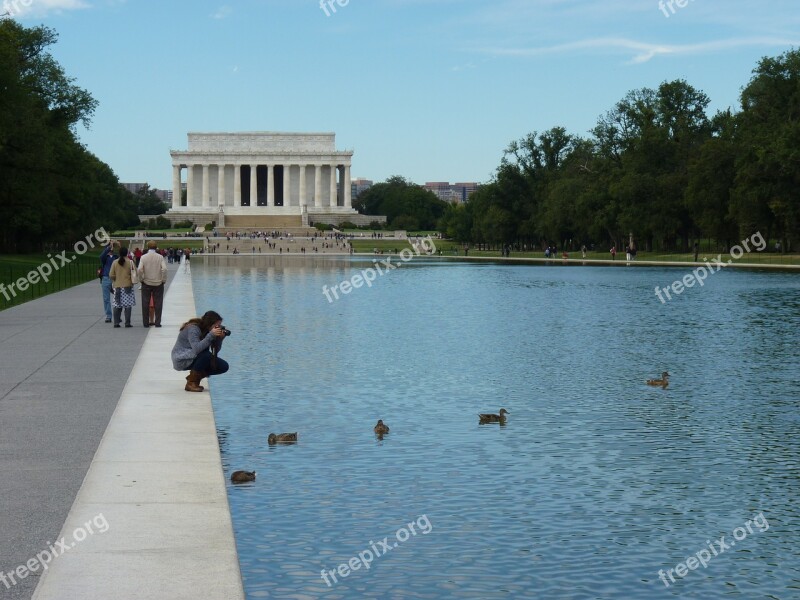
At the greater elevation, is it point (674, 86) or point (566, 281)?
point (674, 86)

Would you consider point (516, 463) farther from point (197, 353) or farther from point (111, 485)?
point (197, 353)

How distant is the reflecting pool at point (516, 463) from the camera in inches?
349

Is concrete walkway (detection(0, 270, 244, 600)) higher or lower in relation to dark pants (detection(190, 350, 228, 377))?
lower

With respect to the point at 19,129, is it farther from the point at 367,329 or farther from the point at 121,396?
the point at 121,396

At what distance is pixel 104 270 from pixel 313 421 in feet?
53.2

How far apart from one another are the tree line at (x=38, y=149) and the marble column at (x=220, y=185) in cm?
9383

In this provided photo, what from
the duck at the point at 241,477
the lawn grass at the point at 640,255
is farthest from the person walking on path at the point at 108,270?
the lawn grass at the point at 640,255

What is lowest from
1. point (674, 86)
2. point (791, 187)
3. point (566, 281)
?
point (566, 281)

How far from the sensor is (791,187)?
77.4 m

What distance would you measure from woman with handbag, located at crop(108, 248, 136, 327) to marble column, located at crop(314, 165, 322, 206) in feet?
553

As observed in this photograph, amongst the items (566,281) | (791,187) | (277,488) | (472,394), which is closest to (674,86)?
Answer: (791,187)

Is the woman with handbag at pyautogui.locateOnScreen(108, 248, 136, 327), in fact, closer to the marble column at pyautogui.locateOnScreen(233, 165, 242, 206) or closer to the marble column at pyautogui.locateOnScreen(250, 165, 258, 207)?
the marble column at pyautogui.locateOnScreen(233, 165, 242, 206)

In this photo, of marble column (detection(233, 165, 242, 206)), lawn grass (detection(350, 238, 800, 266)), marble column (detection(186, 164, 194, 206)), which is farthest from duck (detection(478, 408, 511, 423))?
marble column (detection(186, 164, 194, 206))

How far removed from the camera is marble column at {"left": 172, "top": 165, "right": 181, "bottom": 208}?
19588 cm
